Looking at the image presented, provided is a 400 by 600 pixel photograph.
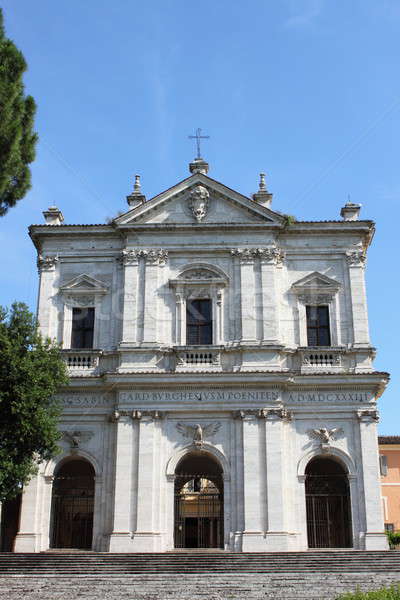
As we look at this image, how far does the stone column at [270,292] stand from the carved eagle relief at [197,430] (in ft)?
12.1

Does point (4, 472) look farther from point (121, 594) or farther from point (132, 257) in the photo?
point (132, 257)

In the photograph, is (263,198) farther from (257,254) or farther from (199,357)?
(199,357)

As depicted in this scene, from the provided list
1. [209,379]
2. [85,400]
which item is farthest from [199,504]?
[85,400]

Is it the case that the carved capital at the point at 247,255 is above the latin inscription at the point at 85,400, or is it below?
above

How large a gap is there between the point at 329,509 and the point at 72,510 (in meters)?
9.46

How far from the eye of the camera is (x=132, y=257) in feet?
101

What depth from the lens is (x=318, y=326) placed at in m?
30.6

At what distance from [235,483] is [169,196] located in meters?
11.3

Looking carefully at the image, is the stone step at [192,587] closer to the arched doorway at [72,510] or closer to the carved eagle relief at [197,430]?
the arched doorway at [72,510]

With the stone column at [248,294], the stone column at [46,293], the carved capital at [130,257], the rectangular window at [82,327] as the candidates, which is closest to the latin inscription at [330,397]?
the stone column at [248,294]

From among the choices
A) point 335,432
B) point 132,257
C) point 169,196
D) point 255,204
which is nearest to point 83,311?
point 132,257

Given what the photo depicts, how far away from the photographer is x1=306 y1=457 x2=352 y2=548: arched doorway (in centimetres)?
2875

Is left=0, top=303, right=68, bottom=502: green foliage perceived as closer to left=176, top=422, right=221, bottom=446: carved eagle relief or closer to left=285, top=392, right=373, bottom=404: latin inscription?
left=176, top=422, right=221, bottom=446: carved eagle relief

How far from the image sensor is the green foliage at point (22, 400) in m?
24.8
